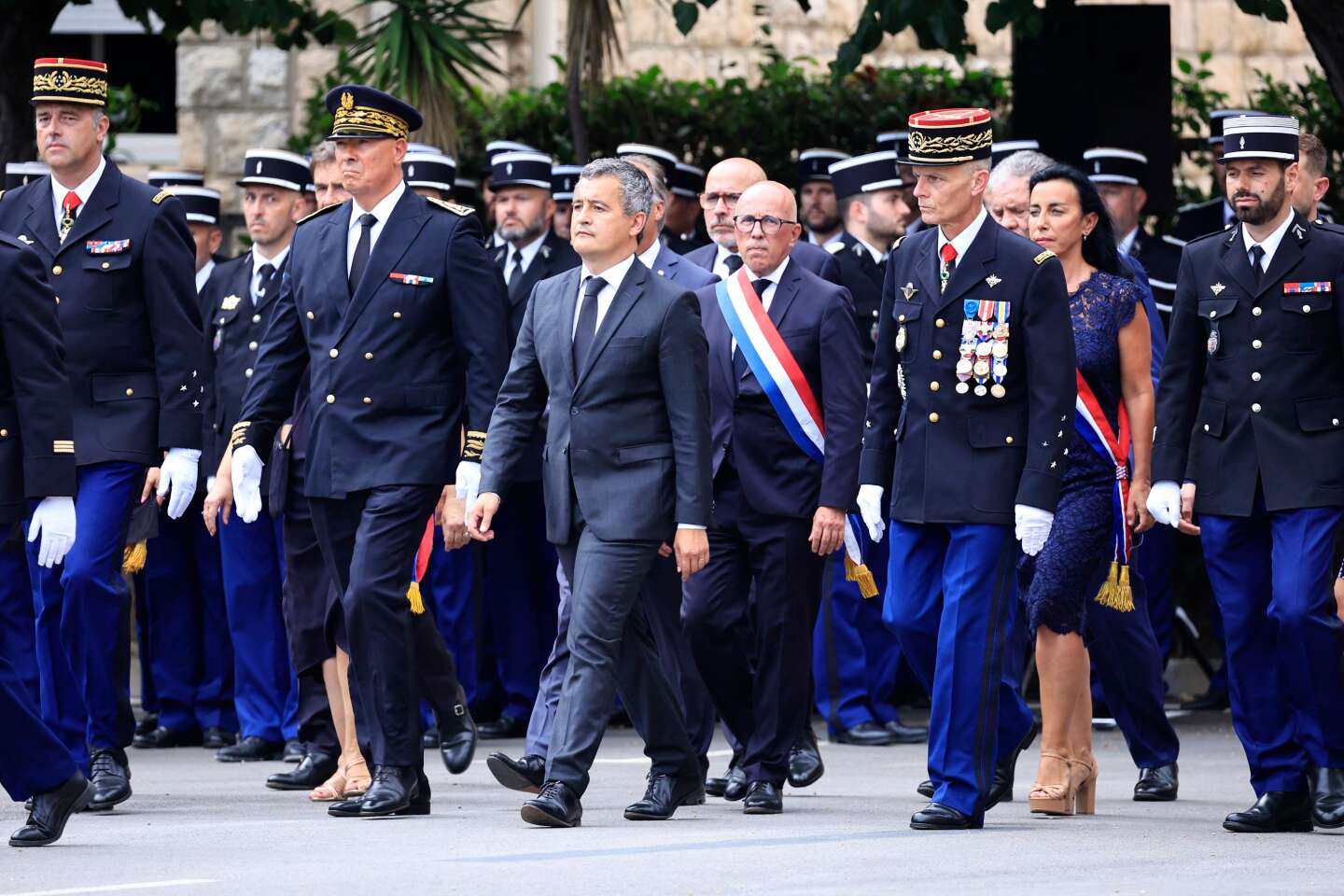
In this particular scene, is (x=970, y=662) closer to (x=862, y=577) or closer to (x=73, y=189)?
(x=862, y=577)

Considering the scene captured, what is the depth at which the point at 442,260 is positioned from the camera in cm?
874

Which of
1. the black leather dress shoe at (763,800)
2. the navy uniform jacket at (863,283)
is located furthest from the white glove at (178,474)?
the navy uniform jacket at (863,283)

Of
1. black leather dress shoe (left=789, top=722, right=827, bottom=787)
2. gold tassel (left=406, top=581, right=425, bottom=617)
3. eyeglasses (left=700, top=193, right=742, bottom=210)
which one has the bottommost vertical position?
black leather dress shoe (left=789, top=722, right=827, bottom=787)

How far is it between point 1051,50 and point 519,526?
3.61 metres

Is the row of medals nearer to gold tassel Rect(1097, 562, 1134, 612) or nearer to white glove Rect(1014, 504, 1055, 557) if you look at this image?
white glove Rect(1014, 504, 1055, 557)

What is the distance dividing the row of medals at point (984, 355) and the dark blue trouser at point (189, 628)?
4.98m

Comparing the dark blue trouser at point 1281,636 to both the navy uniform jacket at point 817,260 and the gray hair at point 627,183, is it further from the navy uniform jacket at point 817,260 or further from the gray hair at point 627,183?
the gray hair at point 627,183

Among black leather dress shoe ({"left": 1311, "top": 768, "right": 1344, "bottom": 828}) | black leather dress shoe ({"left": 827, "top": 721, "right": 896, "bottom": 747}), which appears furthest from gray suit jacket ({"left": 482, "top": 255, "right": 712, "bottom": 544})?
black leather dress shoe ({"left": 827, "top": 721, "right": 896, "bottom": 747})

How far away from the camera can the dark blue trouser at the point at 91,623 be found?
29.4 ft

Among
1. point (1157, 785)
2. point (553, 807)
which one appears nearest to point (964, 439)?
point (553, 807)

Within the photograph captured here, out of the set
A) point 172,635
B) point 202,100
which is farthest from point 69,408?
point 202,100

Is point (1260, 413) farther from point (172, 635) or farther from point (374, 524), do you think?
point (172, 635)

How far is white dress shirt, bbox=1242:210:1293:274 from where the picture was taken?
8711mm

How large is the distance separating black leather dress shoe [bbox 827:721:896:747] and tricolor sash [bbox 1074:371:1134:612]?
9.90 feet
